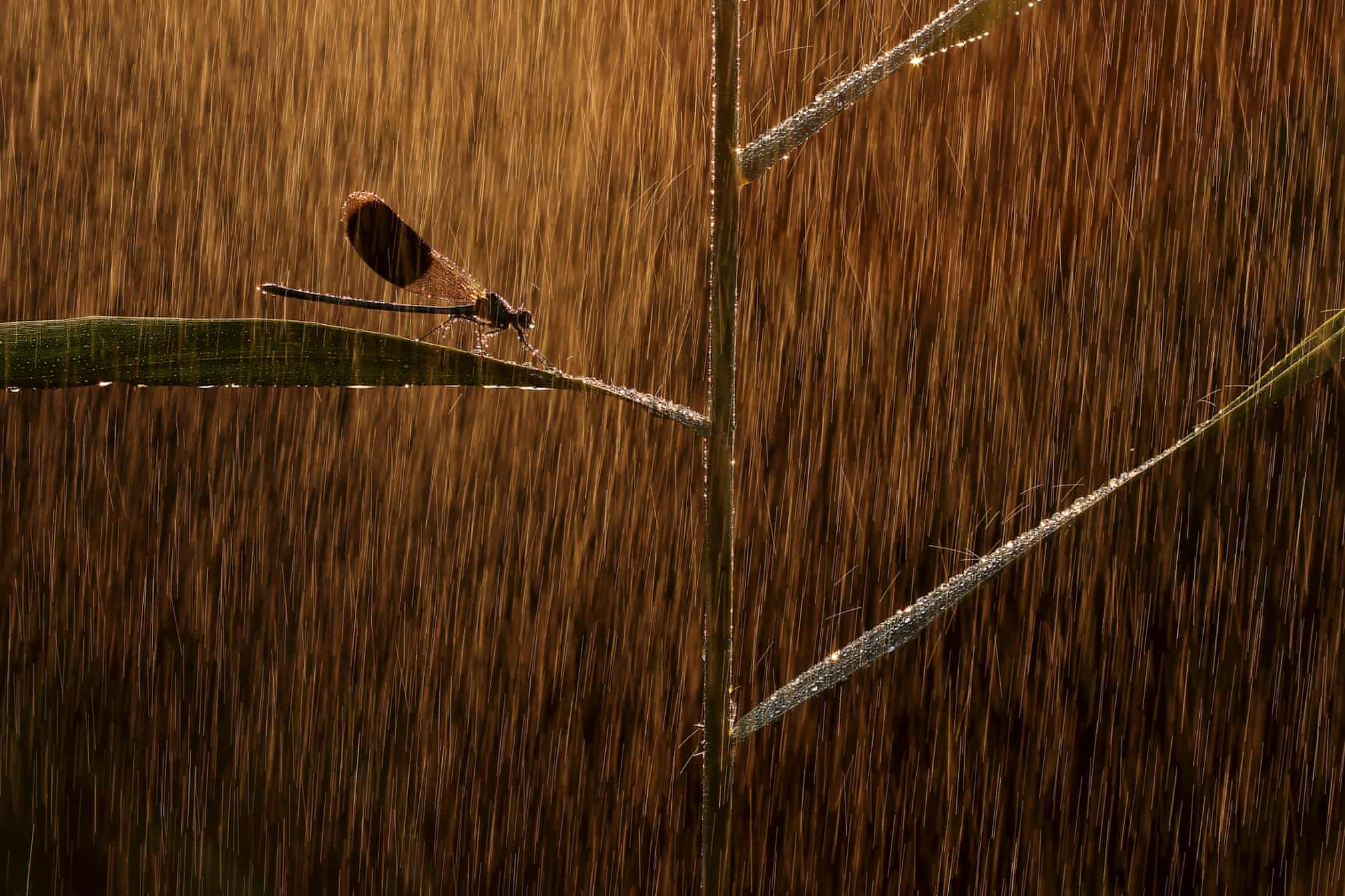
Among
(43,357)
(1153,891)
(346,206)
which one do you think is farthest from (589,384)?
(1153,891)

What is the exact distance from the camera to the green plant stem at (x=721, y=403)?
1.07 feet

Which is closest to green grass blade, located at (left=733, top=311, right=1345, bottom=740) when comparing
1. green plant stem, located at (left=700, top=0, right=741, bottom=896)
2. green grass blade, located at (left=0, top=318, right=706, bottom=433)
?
green plant stem, located at (left=700, top=0, right=741, bottom=896)

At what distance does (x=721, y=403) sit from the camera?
1.08ft

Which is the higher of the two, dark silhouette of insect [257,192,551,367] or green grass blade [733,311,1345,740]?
dark silhouette of insect [257,192,551,367]

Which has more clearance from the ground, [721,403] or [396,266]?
[396,266]

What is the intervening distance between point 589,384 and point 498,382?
3cm

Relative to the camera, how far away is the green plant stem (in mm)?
325

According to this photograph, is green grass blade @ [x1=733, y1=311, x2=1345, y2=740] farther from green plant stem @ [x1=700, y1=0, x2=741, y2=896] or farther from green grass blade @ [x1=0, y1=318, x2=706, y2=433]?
green grass blade @ [x1=0, y1=318, x2=706, y2=433]

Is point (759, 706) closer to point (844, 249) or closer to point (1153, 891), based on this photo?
point (844, 249)

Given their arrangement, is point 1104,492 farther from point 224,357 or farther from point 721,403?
point 224,357

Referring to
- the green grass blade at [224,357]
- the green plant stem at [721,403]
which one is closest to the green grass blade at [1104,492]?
the green plant stem at [721,403]

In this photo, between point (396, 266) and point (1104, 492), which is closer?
point (1104, 492)

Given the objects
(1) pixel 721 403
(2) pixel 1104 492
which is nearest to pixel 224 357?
(1) pixel 721 403

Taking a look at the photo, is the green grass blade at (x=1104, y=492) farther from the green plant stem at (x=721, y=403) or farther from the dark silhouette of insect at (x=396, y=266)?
the dark silhouette of insect at (x=396, y=266)
